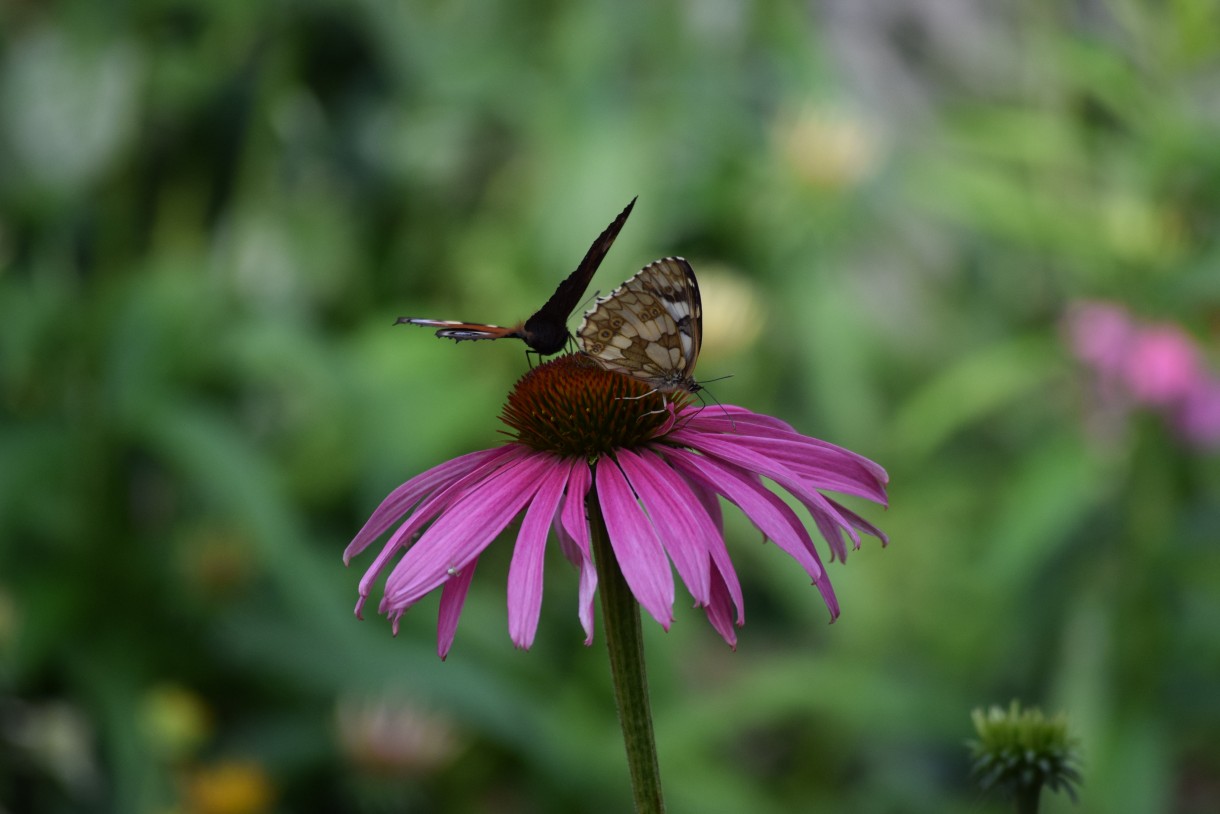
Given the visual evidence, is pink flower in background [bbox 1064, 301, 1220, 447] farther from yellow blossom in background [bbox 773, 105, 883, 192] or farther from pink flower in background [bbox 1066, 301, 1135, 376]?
yellow blossom in background [bbox 773, 105, 883, 192]

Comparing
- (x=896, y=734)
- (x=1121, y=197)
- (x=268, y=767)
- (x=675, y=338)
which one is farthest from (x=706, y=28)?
(x=675, y=338)

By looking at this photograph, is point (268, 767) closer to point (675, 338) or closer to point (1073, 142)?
point (675, 338)

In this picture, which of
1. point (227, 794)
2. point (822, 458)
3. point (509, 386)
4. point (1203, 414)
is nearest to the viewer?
point (822, 458)

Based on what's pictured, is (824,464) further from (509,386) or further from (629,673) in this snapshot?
(509,386)

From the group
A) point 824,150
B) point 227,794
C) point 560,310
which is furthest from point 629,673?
point 824,150

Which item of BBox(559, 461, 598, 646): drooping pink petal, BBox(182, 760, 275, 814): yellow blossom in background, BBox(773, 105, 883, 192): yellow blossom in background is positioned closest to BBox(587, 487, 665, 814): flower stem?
BBox(559, 461, 598, 646): drooping pink petal

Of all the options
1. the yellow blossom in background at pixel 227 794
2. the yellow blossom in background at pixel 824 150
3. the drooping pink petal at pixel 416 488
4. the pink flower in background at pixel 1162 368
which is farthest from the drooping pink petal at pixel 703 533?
the yellow blossom in background at pixel 824 150
